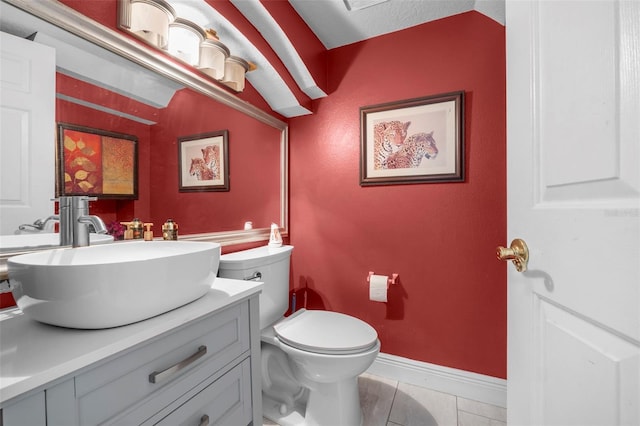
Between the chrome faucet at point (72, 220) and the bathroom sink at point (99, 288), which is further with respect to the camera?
the chrome faucet at point (72, 220)

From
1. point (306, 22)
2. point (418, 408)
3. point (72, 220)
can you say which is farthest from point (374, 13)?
point (418, 408)

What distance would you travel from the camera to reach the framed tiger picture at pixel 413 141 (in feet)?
5.52

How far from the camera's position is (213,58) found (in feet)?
4.51

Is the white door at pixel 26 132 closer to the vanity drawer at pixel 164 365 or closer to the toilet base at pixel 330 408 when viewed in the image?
the vanity drawer at pixel 164 365

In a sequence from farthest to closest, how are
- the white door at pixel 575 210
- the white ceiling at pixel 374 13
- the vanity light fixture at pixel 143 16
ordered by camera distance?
the white ceiling at pixel 374 13
the vanity light fixture at pixel 143 16
the white door at pixel 575 210

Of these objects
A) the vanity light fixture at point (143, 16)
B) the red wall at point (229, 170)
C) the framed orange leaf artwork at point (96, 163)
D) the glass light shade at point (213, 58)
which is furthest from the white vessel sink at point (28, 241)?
the glass light shade at point (213, 58)

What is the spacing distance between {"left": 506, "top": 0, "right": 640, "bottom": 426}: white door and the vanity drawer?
0.80 meters

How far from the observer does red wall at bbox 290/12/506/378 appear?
162 centimetres

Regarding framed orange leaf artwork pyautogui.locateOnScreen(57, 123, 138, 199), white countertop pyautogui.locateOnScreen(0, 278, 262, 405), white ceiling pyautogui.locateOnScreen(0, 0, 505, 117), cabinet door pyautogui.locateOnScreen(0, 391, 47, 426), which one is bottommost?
cabinet door pyautogui.locateOnScreen(0, 391, 47, 426)

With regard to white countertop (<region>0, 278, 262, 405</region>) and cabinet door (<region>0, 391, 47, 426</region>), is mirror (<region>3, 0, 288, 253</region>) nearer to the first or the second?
white countertop (<region>0, 278, 262, 405</region>)

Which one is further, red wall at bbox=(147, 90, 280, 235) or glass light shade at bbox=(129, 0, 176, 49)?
red wall at bbox=(147, 90, 280, 235)

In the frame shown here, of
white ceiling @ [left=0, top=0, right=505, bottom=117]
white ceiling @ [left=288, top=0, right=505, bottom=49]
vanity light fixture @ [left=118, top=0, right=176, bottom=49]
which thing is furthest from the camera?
white ceiling @ [left=288, top=0, right=505, bottom=49]

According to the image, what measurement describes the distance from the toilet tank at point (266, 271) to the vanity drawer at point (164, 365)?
0.56m

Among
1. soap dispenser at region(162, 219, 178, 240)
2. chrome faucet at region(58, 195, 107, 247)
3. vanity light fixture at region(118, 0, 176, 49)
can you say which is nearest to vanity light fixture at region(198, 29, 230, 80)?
vanity light fixture at region(118, 0, 176, 49)
